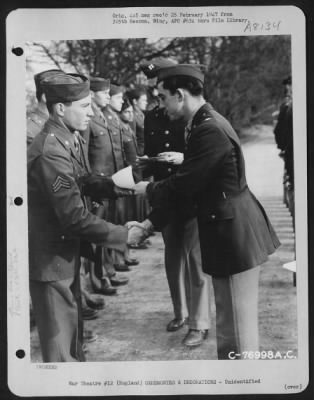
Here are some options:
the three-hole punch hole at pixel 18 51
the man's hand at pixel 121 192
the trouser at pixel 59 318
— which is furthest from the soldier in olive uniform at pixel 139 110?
the trouser at pixel 59 318

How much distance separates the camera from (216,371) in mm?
1725

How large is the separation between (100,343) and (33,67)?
855 millimetres

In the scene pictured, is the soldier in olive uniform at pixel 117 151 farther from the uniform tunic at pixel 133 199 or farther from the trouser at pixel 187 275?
the trouser at pixel 187 275

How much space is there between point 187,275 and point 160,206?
0.22 meters

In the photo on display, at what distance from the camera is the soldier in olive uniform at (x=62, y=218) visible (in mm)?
1717

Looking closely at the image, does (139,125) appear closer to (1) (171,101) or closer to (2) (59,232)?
(1) (171,101)

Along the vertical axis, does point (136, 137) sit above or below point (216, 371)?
above

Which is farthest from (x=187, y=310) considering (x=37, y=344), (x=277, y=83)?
(x=277, y=83)

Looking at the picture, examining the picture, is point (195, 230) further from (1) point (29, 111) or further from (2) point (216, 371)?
(1) point (29, 111)

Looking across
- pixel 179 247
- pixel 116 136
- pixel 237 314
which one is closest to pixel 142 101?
pixel 116 136

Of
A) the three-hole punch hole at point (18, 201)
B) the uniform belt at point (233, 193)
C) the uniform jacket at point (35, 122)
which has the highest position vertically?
the uniform jacket at point (35, 122)

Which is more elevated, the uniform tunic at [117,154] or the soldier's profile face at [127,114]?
the soldier's profile face at [127,114]

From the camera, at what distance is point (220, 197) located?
→ 1.69 m

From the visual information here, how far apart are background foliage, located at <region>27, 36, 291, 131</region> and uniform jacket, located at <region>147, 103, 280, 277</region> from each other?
8cm
